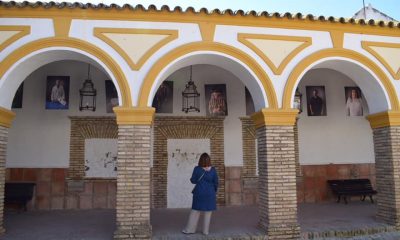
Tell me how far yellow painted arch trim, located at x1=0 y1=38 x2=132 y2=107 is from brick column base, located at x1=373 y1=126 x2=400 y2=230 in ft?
16.6

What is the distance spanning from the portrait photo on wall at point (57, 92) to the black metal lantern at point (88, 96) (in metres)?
0.36

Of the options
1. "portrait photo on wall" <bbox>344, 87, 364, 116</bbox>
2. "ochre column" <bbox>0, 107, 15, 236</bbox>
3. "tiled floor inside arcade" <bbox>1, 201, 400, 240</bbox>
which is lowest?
"tiled floor inside arcade" <bbox>1, 201, 400, 240</bbox>

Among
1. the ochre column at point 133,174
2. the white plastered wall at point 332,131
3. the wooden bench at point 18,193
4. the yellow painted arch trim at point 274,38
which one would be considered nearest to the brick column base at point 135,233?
the ochre column at point 133,174

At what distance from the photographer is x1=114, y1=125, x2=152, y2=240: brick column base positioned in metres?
6.36

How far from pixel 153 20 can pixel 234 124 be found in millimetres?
4162

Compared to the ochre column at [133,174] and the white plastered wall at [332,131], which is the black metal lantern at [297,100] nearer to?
the white plastered wall at [332,131]

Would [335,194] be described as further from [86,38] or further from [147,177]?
[86,38]

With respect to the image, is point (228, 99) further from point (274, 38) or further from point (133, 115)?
point (133, 115)

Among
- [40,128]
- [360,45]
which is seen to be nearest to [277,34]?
[360,45]

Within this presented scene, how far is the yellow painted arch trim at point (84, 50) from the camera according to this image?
21.6 ft

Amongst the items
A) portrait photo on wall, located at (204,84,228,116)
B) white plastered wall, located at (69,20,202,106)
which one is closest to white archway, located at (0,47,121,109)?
white plastered wall, located at (69,20,202,106)

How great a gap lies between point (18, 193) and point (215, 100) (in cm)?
536

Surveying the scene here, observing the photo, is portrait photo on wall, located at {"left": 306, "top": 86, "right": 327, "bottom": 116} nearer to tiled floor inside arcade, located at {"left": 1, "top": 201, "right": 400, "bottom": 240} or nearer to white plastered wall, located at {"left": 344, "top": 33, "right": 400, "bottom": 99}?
tiled floor inside arcade, located at {"left": 1, "top": 201, "right": 400, "bottom": 240}

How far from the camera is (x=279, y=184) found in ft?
22.2
